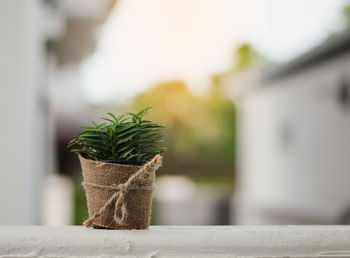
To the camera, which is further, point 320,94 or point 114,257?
point 320,94

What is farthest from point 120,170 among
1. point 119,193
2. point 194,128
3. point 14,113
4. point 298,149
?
point 194,128

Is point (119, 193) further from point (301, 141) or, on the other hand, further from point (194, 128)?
point (194, 128)

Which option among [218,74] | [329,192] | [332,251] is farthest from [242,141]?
[218,74]

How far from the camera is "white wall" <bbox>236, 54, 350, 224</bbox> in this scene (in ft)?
20.5

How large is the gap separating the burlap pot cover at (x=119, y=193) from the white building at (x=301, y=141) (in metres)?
4.72

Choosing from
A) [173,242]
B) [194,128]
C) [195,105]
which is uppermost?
[195,105]

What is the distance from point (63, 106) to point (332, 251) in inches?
482

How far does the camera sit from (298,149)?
7.82m

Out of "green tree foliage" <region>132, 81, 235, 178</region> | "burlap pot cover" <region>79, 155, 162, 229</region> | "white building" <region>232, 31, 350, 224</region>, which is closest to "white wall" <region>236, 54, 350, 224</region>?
"white building" <region>232, 31, 350, 224</region>

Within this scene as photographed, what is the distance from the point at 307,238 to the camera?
1064mm

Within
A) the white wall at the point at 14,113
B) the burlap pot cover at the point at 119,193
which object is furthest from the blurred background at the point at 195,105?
the burlap pot cover at the point at 119,193

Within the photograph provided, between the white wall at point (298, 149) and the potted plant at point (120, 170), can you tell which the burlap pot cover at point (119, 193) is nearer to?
the potted plant at point (120, 170)

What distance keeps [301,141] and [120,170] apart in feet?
22.6

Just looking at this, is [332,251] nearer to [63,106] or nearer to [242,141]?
[242,141]
